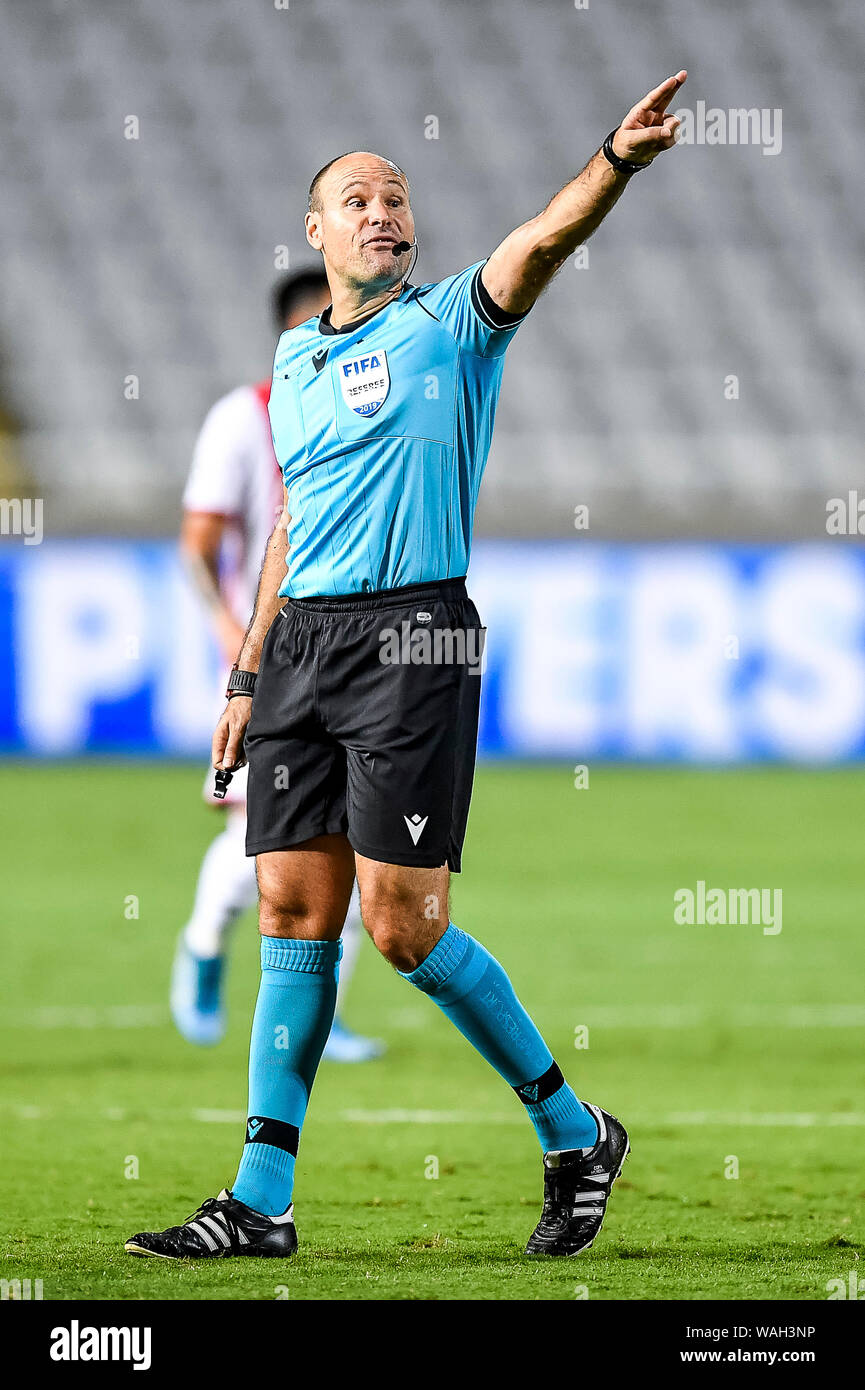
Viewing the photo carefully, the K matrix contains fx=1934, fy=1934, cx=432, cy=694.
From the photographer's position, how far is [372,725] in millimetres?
3672

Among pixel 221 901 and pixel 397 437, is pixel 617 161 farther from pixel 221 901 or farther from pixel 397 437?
pixel 221 901

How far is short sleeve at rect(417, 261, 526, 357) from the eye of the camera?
3.62 meters

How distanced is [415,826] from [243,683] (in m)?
0.59

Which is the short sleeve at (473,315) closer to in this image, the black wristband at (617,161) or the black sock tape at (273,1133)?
the black wristband at (617,161)

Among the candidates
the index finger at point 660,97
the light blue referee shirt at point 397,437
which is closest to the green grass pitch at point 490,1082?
the light blue referee shirt at point 397,437

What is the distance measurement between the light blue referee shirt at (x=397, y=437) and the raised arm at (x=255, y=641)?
0.49ft

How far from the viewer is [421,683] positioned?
367cm

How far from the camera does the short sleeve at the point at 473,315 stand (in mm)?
3615

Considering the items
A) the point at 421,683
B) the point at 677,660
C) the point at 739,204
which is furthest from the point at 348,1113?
the point at 739,204

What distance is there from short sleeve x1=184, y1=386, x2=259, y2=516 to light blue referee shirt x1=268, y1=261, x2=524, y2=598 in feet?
7.92

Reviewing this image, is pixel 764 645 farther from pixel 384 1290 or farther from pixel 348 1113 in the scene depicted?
pixel 384 1290

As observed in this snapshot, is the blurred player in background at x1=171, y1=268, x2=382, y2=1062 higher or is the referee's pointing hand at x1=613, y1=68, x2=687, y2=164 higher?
the referee's pointing hand at x1=613, y1=68, x2=687, y2=164

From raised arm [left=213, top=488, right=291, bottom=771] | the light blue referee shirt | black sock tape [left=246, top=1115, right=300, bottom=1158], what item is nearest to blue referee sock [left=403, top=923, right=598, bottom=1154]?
black sock tape [left=246, top=1115, right=300, bottom=1158]

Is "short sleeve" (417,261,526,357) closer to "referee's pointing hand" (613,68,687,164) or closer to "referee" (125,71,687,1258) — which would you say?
"referee" (125,71,687,1258)
